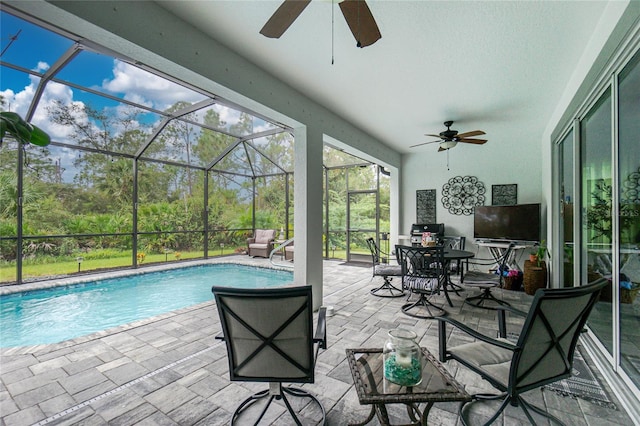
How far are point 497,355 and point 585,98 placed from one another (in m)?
2.88

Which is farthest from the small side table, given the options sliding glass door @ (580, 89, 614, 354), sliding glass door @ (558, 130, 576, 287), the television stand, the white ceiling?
the television stand

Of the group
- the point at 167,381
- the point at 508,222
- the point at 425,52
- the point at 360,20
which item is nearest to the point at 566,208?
the point at 508,222

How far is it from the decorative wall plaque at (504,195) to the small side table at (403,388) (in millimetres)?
5582

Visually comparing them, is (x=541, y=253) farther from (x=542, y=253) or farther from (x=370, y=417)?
(x=370, y=417)

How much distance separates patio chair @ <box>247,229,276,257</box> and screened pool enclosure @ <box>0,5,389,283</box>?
1.52 ft

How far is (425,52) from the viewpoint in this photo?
9.06 feet

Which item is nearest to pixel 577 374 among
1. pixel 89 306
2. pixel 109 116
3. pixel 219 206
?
pixel 89 306

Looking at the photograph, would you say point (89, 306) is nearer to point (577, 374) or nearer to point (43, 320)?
point (43, 320)

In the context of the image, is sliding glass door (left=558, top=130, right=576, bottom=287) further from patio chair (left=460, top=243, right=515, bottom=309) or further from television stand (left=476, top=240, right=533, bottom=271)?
television stand (left=476, top=240, right=533, bottom=271)

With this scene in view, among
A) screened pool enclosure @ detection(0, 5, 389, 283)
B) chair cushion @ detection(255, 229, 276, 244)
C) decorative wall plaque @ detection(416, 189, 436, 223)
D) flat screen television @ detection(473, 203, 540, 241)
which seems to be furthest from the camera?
chair cushion @ detection(255, 229, 276, 244)

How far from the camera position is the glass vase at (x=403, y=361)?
133 centimetres

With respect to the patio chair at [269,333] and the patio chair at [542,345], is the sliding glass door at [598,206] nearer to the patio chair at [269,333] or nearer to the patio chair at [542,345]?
the patio chair at [542,345]

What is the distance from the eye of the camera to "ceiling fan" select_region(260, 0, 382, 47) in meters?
1.63

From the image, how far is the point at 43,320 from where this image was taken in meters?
4.13
